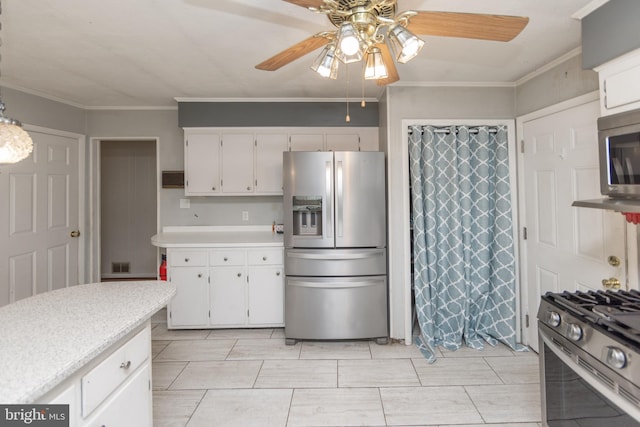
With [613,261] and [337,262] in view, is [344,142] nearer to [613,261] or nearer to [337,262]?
[337,262]

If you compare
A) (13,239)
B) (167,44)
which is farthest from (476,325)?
(13,239)

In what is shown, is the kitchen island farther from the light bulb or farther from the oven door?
the oven door

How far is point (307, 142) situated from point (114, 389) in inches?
108

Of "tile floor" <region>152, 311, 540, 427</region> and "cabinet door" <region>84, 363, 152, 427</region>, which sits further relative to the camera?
"tile floor" <region>152, 311, 540, 427</region>

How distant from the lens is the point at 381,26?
128cm

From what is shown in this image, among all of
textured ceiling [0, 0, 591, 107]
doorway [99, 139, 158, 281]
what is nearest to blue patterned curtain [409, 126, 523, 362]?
textured ceiling [0, 0, 591, 107]

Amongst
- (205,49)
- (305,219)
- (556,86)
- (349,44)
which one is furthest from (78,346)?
(556,86)

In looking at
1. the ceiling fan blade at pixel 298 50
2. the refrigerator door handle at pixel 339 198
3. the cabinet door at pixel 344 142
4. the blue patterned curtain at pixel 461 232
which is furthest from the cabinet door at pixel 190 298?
the ceiling fan blade at pixel 298 50

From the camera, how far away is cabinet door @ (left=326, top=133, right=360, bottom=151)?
352 centimetres

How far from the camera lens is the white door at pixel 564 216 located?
210cm

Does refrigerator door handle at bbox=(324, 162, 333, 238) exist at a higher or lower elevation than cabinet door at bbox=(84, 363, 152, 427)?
higher

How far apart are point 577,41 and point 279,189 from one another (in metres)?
2.65

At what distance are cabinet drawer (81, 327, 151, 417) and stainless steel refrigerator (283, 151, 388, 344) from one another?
5.10ft

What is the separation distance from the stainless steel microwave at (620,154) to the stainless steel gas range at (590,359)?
50 centimetres
